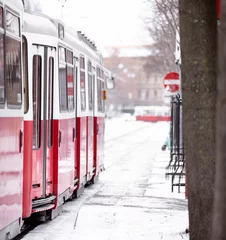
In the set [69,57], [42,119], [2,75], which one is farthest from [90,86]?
[2,75]

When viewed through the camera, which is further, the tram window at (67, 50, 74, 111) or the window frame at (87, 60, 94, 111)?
the window frame at (87, 60, 94, 111)

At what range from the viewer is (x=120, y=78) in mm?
118688

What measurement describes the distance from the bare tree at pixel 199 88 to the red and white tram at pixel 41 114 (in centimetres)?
200

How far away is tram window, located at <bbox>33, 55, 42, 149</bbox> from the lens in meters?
11.8

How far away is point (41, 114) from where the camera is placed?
39.1 ft

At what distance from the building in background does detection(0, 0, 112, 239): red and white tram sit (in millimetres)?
76057

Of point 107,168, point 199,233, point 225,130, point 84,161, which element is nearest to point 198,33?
point 199,233

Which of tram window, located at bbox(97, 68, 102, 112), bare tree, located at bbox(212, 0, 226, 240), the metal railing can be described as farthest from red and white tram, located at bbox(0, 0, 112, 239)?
bare tree, located at bbox(212, 0, 226, 240)

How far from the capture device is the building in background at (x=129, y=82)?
3986 inches

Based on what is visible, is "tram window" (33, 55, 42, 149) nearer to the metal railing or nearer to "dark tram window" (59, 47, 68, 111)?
"dark tram window" (59, 47, 68, 111)

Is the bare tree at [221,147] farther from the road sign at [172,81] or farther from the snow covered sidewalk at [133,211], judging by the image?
the road sign at [172,81]

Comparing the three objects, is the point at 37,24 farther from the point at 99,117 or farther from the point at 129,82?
the point at 129,82

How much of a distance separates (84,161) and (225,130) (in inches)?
447

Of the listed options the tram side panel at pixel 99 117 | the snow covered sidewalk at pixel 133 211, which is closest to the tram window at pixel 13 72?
the snow covered sidewalk at pixel 133 211
